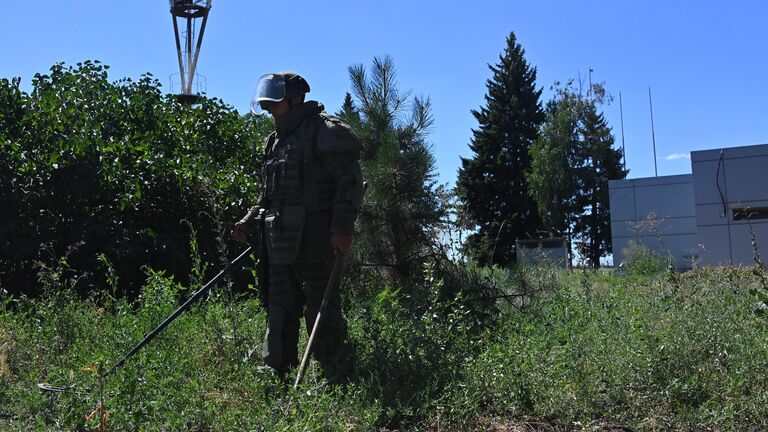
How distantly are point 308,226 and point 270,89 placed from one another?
2.85 feet

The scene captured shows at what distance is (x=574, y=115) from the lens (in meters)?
39.8

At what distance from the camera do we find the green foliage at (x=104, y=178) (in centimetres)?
743

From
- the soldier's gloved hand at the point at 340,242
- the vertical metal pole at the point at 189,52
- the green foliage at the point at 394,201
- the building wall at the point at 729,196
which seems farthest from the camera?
the vertical metal pole at the point at 189,52

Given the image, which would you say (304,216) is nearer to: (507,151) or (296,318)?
(296,318)

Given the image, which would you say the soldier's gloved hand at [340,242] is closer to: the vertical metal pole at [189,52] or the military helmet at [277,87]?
the military helmet at [277,87]

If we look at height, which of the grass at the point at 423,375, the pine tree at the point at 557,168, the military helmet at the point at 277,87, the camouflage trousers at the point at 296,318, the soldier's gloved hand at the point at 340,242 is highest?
the pine tree at the point at 557,168

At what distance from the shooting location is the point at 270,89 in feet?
14.7

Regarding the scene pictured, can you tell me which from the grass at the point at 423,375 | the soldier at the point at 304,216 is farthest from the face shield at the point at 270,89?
the grass at the point at 423,375

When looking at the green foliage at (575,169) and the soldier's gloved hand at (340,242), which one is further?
the green foliage at (575,169)

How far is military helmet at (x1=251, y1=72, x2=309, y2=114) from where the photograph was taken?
14.6 feet

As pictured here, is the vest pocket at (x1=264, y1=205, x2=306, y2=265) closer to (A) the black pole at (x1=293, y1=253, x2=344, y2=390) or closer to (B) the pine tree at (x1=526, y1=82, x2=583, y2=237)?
(A) the black pole at (x1=293, y1=253, x2=344, y2=390)

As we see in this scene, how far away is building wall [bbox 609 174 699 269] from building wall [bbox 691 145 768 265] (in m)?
5.74

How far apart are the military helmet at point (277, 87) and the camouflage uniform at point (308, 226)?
233mm

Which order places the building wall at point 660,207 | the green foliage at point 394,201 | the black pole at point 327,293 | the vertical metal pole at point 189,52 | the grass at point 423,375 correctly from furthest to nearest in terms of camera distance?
the vertical metal pole at point 189,52
the building wall at point 660,207
the green foliage at point 394,201
the black pole at point 327,293
the grass at point 423,375
